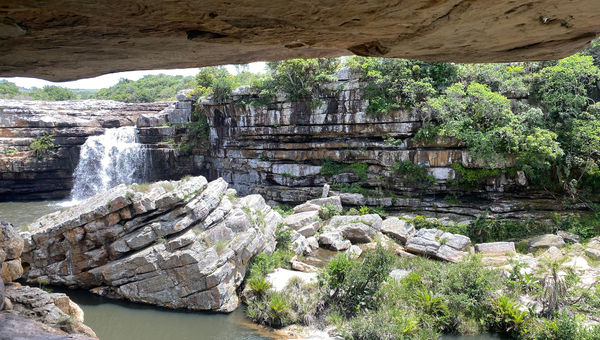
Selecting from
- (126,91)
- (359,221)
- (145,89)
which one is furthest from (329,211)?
(126,91)

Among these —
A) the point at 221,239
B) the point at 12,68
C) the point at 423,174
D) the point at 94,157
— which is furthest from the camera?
the point at 94,157

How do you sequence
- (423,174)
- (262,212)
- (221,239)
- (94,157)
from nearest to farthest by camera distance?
(221,239)
(262,212)
(423,174)
(94,157)

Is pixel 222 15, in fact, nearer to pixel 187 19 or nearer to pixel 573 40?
pixel 187 19

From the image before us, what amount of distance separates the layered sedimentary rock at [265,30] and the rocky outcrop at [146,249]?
7.84 metres

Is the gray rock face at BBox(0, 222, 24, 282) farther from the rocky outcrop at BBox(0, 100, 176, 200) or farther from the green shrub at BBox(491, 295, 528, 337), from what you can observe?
the rocky outcrop at BBox(0, 100, 176, 200)

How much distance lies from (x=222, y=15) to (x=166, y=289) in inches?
374

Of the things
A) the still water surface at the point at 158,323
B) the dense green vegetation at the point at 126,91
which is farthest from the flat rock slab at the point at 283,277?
the dense green vegetation at the point at 126,91

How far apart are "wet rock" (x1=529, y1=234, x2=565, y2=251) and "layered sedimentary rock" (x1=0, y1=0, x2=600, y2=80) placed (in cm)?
1147

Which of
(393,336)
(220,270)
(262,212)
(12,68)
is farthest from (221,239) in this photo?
(12,68)

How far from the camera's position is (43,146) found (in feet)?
74.1

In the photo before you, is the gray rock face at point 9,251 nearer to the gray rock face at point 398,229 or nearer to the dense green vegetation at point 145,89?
the gray rock face at point 398,229

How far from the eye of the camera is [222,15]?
74.2 inches

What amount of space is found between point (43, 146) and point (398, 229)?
2158 centimetres

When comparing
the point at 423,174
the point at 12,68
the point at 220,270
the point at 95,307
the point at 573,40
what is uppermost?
the point at 573,40
